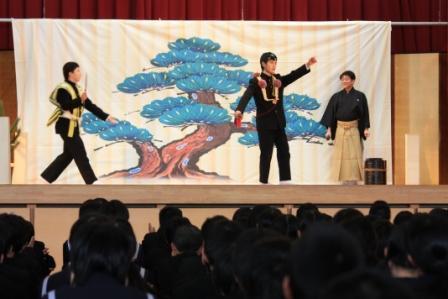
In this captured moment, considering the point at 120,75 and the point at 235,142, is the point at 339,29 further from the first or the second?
the point at 120,75

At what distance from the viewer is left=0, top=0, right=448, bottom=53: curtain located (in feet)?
37.4

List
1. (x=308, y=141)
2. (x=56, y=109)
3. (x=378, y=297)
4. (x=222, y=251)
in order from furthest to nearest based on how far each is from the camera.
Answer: (x=308, y=141), (x=56, y=109), (x=222, y=251), (x=378, y=297)

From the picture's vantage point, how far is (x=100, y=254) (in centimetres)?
241

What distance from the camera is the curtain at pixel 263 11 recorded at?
449 inches

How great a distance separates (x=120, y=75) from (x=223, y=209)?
119 inches

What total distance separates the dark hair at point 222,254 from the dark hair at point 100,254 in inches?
14.0

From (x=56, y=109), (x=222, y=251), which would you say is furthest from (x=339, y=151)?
(x=222, y=251)

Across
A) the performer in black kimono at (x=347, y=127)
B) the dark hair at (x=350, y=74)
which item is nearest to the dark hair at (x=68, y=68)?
the performer in black kimono at (x=347, y=127)

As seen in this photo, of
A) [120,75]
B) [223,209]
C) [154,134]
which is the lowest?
[223,209]

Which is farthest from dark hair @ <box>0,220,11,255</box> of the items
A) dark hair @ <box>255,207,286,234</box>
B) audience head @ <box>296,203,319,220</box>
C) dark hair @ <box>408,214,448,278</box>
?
audience head @ <box>296,203,319,220</box>

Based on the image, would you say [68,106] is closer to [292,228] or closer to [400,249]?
[292,228]

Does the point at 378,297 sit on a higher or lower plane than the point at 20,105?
lower

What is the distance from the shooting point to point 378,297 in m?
1.39

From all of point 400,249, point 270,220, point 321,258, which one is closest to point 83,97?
point 270,220
